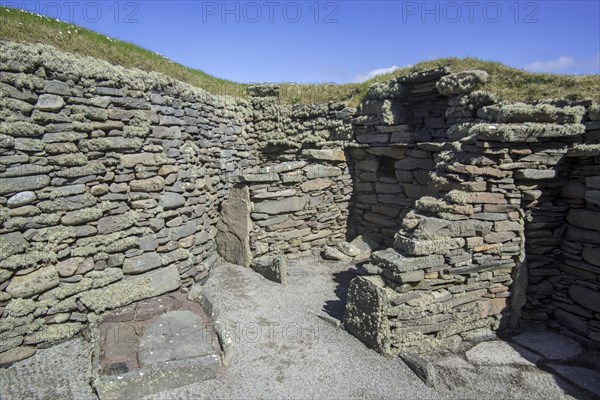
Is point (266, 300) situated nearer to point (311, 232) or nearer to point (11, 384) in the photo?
point (311, 232)

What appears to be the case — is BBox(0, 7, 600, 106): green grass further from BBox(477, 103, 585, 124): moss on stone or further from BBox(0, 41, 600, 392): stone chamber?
BBox(477, 103, 585, 124): moss on stone

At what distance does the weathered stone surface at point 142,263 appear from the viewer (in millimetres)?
6707

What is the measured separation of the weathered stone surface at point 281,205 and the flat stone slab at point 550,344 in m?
5.34

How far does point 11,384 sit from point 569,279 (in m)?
8.95

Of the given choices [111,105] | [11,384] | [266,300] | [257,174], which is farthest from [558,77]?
[11,384]

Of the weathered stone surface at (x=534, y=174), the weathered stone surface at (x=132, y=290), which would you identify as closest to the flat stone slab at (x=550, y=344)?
the weathered stone surface at (x=534, y=174)

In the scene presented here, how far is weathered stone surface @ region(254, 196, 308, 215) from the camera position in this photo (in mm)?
9094

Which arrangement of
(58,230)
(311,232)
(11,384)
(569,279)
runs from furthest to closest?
(311,232) → (569,279) → (58,230) → (11,384)

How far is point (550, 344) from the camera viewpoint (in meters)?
6.54

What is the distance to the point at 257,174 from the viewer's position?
354 inches

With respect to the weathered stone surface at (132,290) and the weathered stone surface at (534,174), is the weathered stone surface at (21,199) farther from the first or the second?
the weathered stone surface at (534,174)

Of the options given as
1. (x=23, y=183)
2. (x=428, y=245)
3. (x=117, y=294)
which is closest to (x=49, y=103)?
(x=23, y=183)

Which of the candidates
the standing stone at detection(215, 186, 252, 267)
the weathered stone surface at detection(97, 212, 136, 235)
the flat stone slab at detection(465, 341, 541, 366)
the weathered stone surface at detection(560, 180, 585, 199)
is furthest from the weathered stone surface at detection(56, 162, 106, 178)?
the weathered stone surface at detection(560, 180, 585, 199)

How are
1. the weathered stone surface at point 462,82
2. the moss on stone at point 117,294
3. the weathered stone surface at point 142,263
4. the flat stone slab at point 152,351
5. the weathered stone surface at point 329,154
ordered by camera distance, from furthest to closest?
the weathered stone surface at point 329,154, the weathered stone surface at point 462,82, the weathered stone surface at point 142,263, the moss on stone at point 117,294, the flat stone slab at point 152,351
